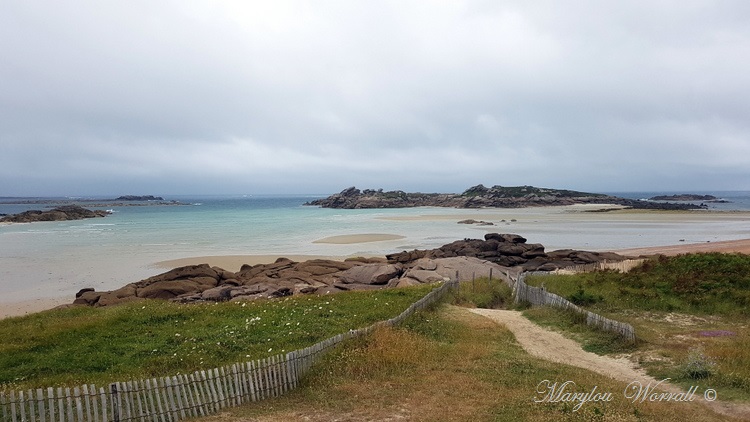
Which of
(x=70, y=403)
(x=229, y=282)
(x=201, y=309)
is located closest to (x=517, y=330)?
(x=201, y=309)

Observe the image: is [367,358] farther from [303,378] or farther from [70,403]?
[70,403]

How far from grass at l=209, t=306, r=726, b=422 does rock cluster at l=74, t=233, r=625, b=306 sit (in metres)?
14.1

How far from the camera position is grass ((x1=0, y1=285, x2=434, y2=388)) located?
13.3 metres

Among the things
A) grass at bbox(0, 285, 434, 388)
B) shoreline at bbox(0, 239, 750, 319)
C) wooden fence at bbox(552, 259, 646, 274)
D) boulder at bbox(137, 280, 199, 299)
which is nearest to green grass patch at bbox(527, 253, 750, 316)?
wooden fence at bbox(552, 259, 646, 274)

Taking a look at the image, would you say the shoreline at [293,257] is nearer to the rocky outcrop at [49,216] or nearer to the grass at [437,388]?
the grass at [437,388]

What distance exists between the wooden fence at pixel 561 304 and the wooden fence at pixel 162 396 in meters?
10.7

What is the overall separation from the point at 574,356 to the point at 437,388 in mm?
6094

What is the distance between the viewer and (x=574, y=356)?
607 inches

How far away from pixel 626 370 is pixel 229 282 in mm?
27282

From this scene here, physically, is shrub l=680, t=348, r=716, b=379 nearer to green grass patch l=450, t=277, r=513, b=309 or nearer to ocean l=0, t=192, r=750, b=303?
green grass patch l=450, t=277, r=513, b=309

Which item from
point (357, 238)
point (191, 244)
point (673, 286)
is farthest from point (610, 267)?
point (191, 244)

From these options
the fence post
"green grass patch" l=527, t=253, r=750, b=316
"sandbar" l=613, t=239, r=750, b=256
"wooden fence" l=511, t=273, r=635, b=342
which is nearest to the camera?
the fence post

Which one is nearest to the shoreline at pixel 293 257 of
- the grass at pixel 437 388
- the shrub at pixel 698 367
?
the grass at pixel 437 388

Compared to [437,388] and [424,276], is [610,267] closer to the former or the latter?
[424,276]
